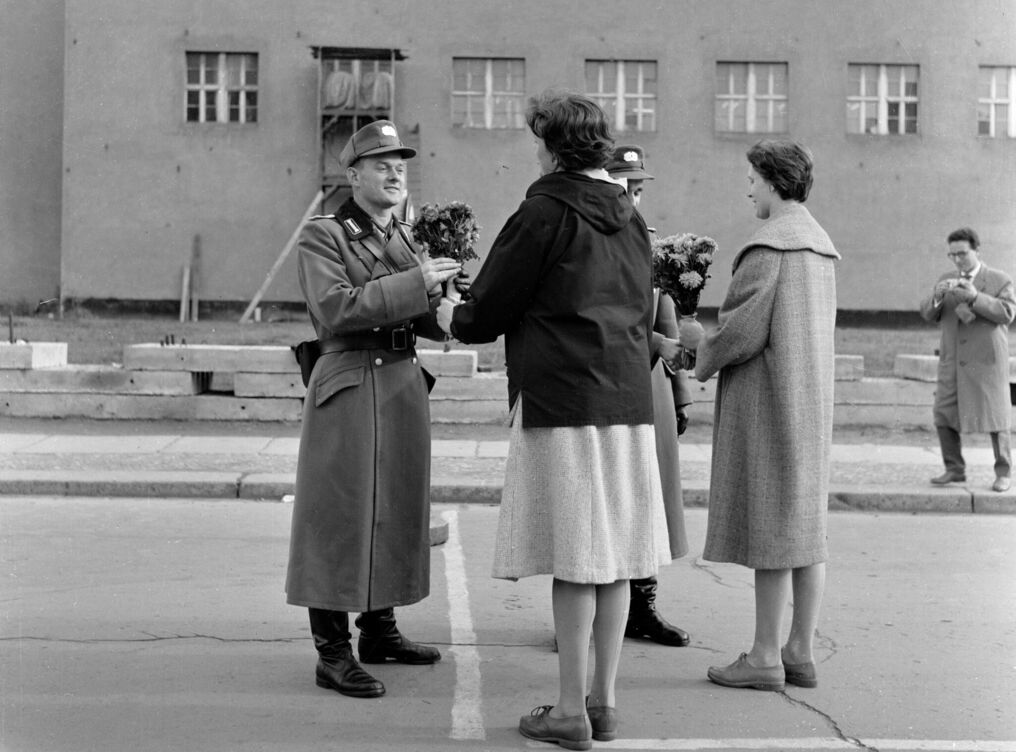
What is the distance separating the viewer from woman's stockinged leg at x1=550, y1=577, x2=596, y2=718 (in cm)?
450

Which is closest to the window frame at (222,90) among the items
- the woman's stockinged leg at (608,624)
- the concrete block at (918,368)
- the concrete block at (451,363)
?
the concrete block at (451,363)

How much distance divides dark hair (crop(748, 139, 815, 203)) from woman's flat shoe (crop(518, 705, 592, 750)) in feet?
7.06

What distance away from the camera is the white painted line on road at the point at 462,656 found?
15.8ft

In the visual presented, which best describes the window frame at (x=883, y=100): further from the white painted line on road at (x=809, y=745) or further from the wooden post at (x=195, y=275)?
the white painted line on road at (x=809, y=745)

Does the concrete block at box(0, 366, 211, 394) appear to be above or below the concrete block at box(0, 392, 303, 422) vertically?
above

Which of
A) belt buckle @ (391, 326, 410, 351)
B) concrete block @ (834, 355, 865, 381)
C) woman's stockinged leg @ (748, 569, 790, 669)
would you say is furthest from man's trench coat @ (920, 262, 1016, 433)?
belt buckle @ (391, 326, 410, 351)

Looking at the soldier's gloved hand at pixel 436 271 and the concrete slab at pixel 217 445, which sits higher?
the soldier's gloved hand at pixel 436 271

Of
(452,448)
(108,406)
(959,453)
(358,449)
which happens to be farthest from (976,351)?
(108,406)

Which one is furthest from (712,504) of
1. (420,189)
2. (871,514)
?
(420,189)

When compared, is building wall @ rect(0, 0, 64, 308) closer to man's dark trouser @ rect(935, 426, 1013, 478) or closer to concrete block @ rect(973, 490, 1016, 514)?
man's dark trouser @ rect(935, 426, 1013, 478)

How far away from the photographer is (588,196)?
4.47m

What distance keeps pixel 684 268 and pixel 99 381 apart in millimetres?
9516

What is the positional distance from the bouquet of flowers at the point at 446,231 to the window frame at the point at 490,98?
80.3 ft

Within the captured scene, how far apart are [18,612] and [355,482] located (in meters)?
2.28
